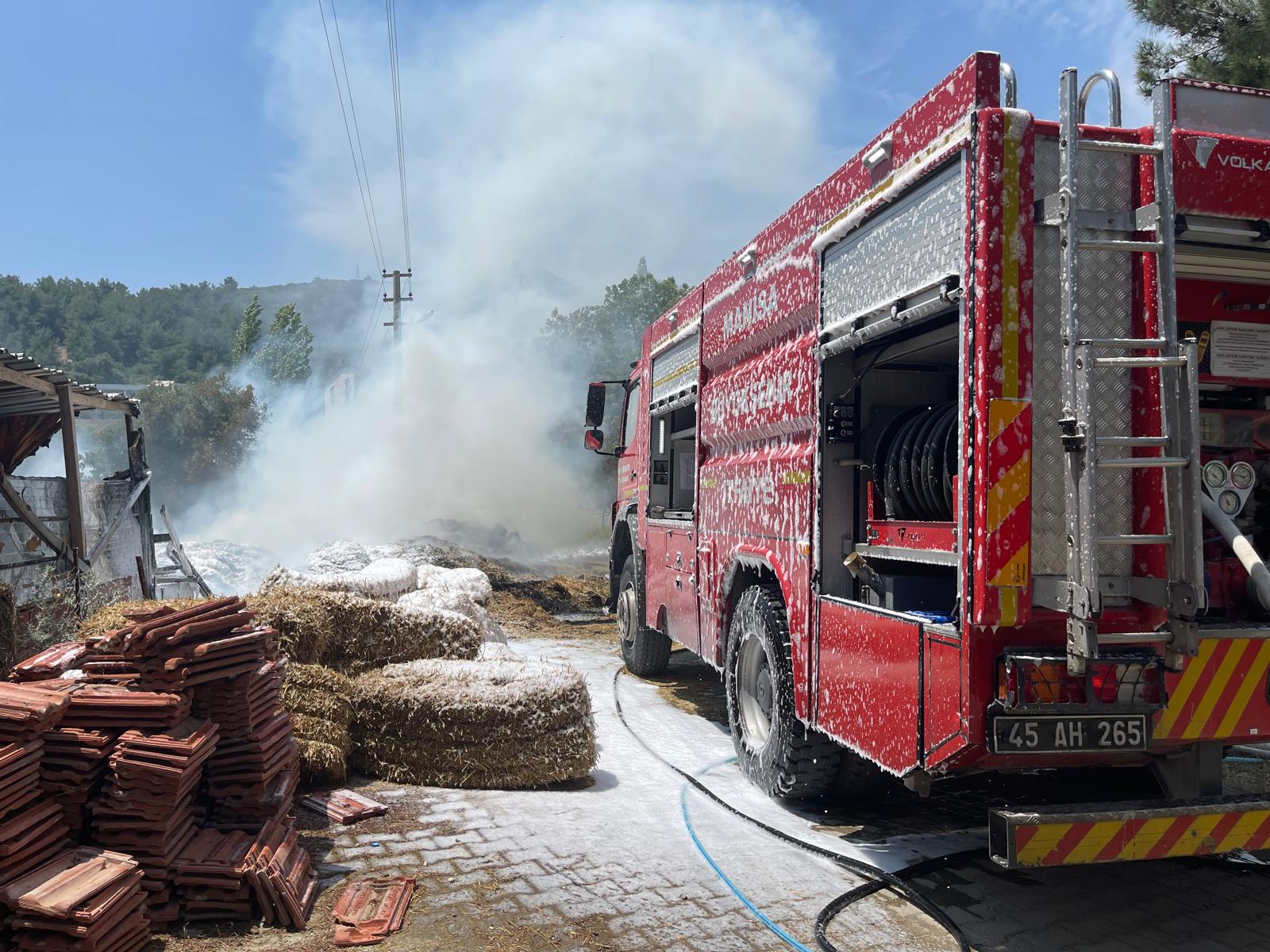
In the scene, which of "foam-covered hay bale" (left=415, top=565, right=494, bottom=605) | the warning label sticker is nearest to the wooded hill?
"foam-covered hay bale" (left=415, top=565, right=494, bottom=605)

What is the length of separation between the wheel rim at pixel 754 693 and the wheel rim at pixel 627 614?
3.65 meters

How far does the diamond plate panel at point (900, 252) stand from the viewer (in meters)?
3.64

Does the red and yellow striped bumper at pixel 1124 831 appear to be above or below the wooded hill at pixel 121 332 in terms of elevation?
below

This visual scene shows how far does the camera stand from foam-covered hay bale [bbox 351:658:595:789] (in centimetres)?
582

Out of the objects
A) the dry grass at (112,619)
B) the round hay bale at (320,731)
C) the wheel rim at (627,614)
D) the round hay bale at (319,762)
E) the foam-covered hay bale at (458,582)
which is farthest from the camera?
the foam-covered hay bale at (458,582)

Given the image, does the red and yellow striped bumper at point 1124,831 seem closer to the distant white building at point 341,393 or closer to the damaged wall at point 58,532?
the damaged wall at point 58,532

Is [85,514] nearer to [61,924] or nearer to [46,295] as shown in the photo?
[61,924]

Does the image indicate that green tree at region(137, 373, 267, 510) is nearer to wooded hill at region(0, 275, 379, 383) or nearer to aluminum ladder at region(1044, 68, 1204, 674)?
wooded hill at region(0, 275, 379, 383)

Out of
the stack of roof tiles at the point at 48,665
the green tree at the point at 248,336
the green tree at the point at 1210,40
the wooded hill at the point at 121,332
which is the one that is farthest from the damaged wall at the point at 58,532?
the wooded hill at the point at 121,332

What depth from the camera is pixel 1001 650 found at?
341 centimetres

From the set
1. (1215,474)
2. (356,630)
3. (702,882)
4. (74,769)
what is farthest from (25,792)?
(1215,474)

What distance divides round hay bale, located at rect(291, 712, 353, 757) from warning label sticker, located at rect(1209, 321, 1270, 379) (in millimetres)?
5063

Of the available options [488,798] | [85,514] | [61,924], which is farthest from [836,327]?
[85,514]

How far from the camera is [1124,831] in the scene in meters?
3.31
